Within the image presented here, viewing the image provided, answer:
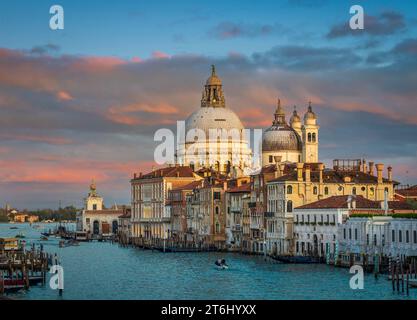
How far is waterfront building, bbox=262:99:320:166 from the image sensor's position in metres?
88.4

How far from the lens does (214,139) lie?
102m

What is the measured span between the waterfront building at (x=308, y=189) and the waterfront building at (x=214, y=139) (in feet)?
114

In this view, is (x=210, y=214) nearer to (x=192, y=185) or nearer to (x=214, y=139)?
(x=192, y=185)

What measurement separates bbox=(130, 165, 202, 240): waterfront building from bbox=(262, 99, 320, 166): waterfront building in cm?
598

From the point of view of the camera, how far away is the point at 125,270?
171ft

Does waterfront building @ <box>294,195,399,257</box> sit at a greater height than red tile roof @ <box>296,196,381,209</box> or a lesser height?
lesser

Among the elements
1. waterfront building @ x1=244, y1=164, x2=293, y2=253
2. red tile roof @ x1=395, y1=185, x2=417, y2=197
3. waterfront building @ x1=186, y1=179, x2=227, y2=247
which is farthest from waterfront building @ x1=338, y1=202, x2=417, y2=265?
waterfront building @ x1=186, y1=179, x2=227, y2=247

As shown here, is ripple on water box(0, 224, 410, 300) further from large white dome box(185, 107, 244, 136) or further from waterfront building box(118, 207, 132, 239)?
large white dome box(185, 107, 244, 136)

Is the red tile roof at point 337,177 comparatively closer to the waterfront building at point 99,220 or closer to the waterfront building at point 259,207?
the waterfront building at point 259,207

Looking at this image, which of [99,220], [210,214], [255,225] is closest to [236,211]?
[210,214]

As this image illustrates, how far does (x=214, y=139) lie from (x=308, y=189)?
4038 centimetres
